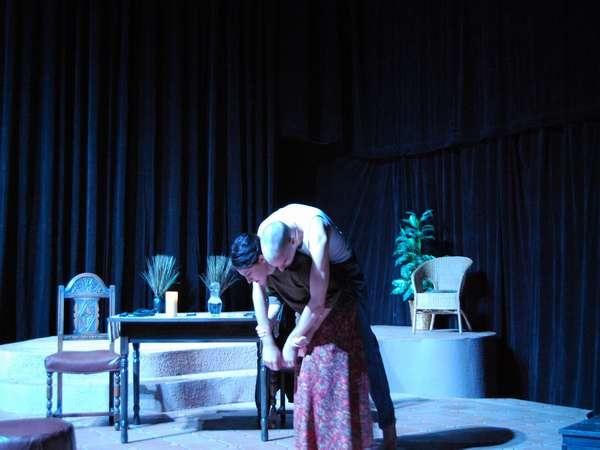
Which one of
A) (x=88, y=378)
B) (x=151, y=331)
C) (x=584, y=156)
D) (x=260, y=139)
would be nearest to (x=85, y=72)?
(x=260, y=139)

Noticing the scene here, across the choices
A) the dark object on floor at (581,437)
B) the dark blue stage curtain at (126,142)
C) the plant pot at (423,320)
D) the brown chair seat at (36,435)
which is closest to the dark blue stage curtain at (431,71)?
the dark blue stage curtain at (126,142)

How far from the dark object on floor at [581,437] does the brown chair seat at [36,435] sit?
1.82 meters

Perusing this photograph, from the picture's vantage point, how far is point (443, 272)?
665 cm

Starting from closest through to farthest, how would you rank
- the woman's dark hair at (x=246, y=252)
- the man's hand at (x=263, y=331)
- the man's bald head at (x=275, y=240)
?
the man's bald head at (x=275, y=240) < the woman's dark hair at (x=246, y=252) < the man's hand at (x=263, y=331)

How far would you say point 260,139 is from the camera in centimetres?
806

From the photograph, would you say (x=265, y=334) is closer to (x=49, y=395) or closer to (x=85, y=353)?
(x=85, y=353)

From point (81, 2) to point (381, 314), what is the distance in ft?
15.1

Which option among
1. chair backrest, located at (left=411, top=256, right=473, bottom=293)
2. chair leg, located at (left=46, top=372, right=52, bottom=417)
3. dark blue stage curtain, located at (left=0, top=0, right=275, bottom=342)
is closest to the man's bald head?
chair leg, located at (left=46, top=372, right=52, bottom=417)

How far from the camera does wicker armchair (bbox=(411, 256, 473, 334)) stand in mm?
6336

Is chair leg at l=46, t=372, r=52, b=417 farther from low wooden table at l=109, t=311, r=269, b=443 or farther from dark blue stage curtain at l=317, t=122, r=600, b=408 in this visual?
dark blue stage curtain at l=317, t=122, r=600, b=408

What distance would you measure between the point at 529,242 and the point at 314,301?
425 centimetres

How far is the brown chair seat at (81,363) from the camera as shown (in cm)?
434

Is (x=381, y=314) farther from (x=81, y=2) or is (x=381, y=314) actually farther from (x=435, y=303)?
(x=81, y=2)

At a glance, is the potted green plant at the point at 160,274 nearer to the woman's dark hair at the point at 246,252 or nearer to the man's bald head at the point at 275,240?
the woman's dark hair at the point at 246,252
